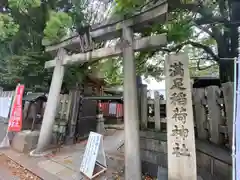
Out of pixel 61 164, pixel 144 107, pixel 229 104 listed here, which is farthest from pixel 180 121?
pixel 61 164

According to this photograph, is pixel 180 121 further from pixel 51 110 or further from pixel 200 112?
pixel 51 110

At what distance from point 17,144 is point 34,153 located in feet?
3.43

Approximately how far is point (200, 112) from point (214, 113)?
1.11 feet

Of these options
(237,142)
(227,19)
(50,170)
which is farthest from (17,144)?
(227,19)

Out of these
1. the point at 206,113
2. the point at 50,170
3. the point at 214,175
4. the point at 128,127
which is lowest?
the point at 50,170

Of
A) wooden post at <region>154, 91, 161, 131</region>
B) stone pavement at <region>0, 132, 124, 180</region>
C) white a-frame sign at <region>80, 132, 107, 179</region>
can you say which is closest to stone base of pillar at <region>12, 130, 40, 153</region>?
stone pavement at <region>0, 132, 124, 180</region>

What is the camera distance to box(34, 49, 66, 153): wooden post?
5809 millimetres

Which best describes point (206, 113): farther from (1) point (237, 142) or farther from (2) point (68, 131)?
(2) point (68, 131)

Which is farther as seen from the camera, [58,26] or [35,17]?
[35,17]

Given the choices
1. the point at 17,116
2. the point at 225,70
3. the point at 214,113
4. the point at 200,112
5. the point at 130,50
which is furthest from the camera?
the point at 225,70

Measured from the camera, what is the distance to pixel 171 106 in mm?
3293

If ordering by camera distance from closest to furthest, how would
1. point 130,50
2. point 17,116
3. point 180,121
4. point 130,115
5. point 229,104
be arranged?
1. point 229,104
2. point 180,121
3. point 130,115
4. point 130,50
5. point 17,116

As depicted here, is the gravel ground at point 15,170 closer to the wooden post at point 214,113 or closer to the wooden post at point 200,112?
the wooden post at point 200,112

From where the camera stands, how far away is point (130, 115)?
4.07 metres
